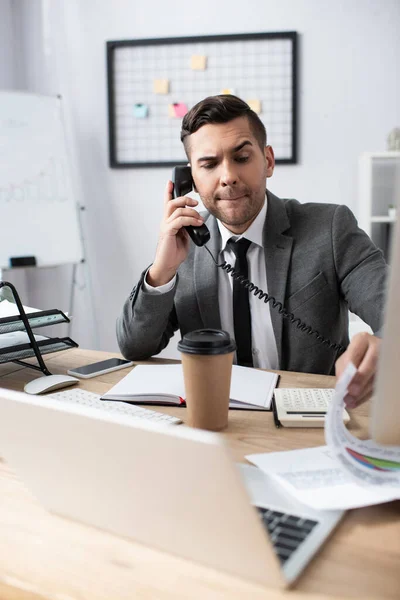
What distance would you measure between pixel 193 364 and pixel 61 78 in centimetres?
267

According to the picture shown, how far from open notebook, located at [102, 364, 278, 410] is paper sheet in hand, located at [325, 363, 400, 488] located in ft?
0.99

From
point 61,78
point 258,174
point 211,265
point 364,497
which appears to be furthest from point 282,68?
Answer: point 364,497

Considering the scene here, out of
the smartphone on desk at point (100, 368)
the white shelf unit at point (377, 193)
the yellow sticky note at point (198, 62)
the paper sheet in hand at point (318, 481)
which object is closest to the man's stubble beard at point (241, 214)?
the smartphone on desk at point (100, 368)

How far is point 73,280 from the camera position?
3.19m

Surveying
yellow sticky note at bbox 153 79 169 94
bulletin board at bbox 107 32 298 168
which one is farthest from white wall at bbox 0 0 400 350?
yellow sticky note at bbox 153 79 169 94

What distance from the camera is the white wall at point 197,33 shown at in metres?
2.75

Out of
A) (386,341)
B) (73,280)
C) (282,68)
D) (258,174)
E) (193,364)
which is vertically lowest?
(73,280)

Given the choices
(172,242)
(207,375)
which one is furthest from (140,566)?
(172,242)

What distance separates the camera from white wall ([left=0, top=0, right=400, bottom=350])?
2.75 meters

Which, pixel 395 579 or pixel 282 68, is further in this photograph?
pixel 282 68

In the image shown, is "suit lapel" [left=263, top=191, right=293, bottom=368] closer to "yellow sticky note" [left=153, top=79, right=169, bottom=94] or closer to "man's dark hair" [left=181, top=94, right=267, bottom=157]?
"man's dark hair" [left=181, top=94, right=267, bottom=157]

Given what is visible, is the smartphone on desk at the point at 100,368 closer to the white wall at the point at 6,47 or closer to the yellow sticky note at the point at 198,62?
the yellow sticky note at the point at 198,62

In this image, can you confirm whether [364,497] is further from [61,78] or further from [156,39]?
[61,78]

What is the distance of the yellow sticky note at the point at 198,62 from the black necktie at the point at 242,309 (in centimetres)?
164
